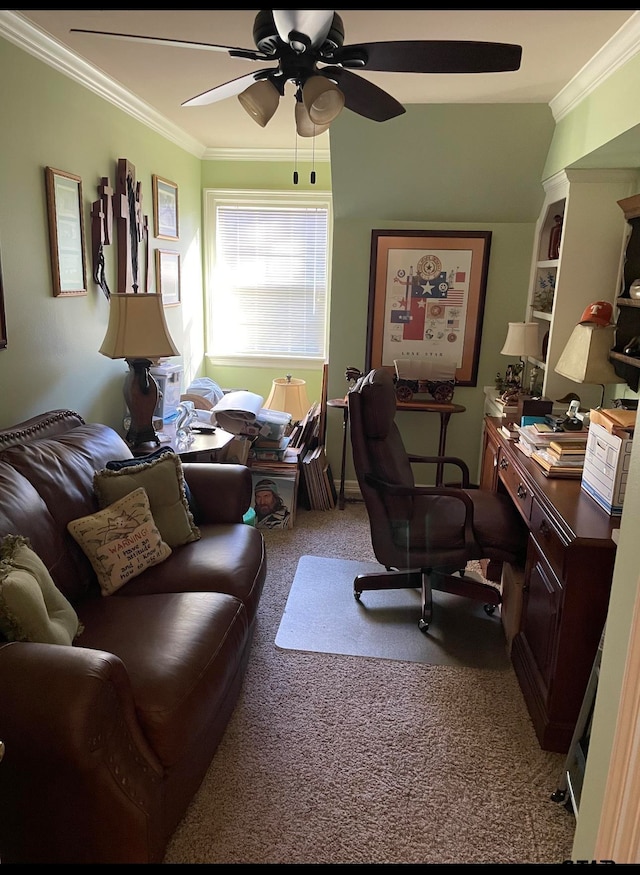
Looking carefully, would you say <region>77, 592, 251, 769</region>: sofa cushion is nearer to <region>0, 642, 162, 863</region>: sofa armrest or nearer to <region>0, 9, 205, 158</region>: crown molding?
<region>0, 642, 162, 863</region>: sofa armrest

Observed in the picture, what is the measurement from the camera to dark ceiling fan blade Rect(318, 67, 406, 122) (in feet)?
6.11

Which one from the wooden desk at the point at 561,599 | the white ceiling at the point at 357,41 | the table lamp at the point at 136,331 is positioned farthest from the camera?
the table lamp at the point at 136,331

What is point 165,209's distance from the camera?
3926 millimetres

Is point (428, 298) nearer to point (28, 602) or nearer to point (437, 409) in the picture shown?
point (437, 409)

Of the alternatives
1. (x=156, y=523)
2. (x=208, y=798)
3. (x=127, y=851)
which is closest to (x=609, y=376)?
(x=156, y=523)

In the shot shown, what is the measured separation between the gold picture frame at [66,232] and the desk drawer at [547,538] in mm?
2269

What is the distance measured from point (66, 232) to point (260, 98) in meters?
1.34

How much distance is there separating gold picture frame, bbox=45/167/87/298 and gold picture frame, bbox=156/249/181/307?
37.3 inches

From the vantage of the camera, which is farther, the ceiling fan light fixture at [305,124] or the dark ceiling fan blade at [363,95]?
the ceiling fan light fixture at [305,124]

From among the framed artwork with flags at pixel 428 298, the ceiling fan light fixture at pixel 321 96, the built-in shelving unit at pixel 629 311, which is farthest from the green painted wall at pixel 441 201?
the ceiling fan light fixture at pixel 321 96

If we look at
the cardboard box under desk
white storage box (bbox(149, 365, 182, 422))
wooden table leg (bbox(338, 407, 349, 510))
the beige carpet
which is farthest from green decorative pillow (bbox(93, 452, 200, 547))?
wooden table leg (bbox(338, 407, 349, 510))

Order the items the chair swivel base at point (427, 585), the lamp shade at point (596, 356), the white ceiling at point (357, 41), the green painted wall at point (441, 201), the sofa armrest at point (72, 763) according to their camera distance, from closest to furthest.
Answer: the sofa armrest at point (72, 763)
the white ceiling at point (357, 41)
the lamp shade at point (596, 356)
the chair swivel base at point (427, 585)
the green painted wall at point (441, 201)

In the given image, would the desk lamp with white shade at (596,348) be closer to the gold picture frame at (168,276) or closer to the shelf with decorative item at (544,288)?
the shelf with decorative item at (544,288)

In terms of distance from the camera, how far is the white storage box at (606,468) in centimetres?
189
